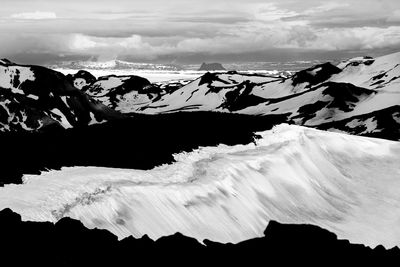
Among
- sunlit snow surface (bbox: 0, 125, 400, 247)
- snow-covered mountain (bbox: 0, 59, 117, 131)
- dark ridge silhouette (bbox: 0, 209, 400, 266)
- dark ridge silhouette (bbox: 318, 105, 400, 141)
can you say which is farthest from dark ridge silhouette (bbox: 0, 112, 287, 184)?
dark ridge silhouette (bbox: 318, 105, 400, 141)

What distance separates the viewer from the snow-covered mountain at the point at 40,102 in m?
148

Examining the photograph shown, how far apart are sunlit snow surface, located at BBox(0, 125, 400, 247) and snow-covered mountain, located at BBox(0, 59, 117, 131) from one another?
316 feet

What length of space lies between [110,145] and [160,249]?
27.7 meters

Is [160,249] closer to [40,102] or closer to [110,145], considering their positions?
[110,145]

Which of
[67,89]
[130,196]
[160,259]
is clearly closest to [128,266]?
[160,259]

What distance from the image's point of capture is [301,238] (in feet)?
76.8

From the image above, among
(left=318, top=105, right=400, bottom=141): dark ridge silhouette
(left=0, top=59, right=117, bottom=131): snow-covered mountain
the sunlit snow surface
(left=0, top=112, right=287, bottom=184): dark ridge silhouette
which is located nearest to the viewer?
the sunlit snow surface

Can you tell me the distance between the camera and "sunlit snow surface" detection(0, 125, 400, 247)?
30.4 metres

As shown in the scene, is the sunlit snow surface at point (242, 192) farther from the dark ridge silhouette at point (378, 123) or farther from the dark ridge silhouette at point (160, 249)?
the dark ridge silhouette at point (378, 123)

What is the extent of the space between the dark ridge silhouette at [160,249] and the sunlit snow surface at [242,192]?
5.87 meters

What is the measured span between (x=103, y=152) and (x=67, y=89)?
479 feet

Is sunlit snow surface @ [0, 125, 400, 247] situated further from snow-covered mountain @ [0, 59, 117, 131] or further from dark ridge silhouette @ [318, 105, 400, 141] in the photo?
snow-covered mountain @ [0, 59, 117, 131]

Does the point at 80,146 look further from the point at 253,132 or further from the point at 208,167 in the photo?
the point at 253,132

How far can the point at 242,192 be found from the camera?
44.9 meters
